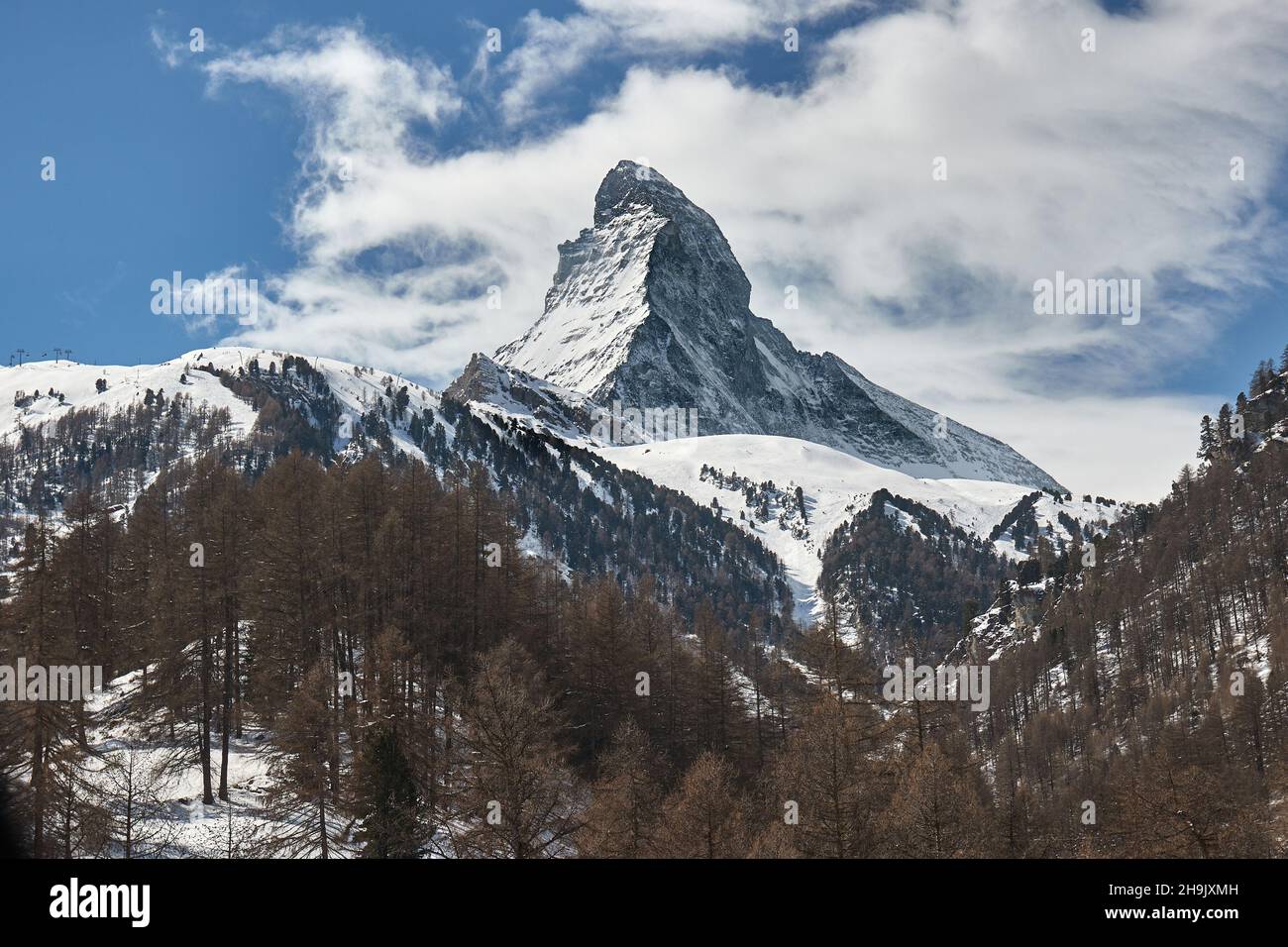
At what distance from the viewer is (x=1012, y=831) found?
133 feet

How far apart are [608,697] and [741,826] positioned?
17.9m

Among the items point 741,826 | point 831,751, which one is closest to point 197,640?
point 741,826

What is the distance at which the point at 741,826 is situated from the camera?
4178 cm

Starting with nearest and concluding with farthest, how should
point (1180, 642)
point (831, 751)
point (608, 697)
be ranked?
point (831, 751) → point (608, 697) → point (1180, 642)
